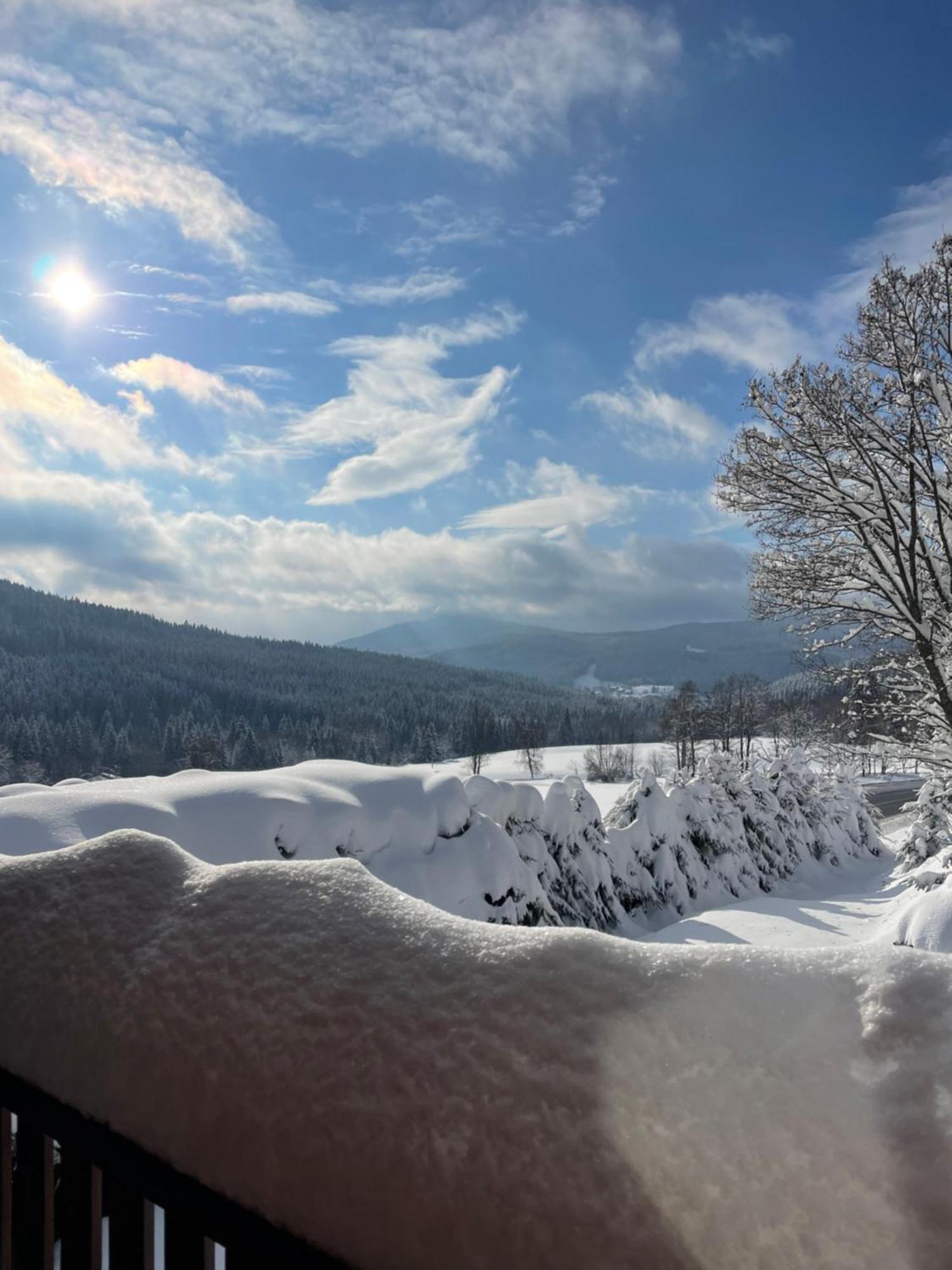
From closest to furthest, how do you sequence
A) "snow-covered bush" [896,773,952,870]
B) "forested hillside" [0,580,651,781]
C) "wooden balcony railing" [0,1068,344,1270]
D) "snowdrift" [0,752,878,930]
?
"wooden balcony railing" [0,1068,344,1270] < "snowdrift" [0,752,878,930] < "snow-covered bush" [896,773,952,870] < "forested hillside" [0,580,651,781]

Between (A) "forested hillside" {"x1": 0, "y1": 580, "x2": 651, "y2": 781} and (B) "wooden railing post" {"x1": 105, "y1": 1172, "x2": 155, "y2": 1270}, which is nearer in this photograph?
(B) "wooden railing post" {"x1": 105, "y1": 1172, "x2": 155, "y2": 1270}

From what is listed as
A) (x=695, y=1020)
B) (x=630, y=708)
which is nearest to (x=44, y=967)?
(x=695, y=1020)

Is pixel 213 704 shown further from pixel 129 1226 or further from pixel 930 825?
pixel 129 1226

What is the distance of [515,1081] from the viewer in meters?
0.81

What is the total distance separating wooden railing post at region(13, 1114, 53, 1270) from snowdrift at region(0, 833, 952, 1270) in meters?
0.19

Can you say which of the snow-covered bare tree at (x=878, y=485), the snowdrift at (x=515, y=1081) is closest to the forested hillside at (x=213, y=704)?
the snow-covered bare tree at (x=878, y=485)

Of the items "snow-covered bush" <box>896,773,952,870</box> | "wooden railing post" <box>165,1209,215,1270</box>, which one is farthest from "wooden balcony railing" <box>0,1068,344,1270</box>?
Answer: "snow-covered bush" <box>896,773,952,870</box>

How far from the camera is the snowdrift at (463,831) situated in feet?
14.3

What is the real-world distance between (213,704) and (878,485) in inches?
2828

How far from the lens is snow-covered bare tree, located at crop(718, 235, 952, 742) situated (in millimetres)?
7277

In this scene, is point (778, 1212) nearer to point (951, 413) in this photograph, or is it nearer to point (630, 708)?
point (951, 413)

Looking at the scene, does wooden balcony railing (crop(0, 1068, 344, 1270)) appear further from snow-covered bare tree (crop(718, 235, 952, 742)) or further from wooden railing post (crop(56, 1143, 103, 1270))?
snow-covered bare tree (crop(718, 235, 952, 742))

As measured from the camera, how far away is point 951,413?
7383 mm

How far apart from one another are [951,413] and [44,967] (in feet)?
29.4
